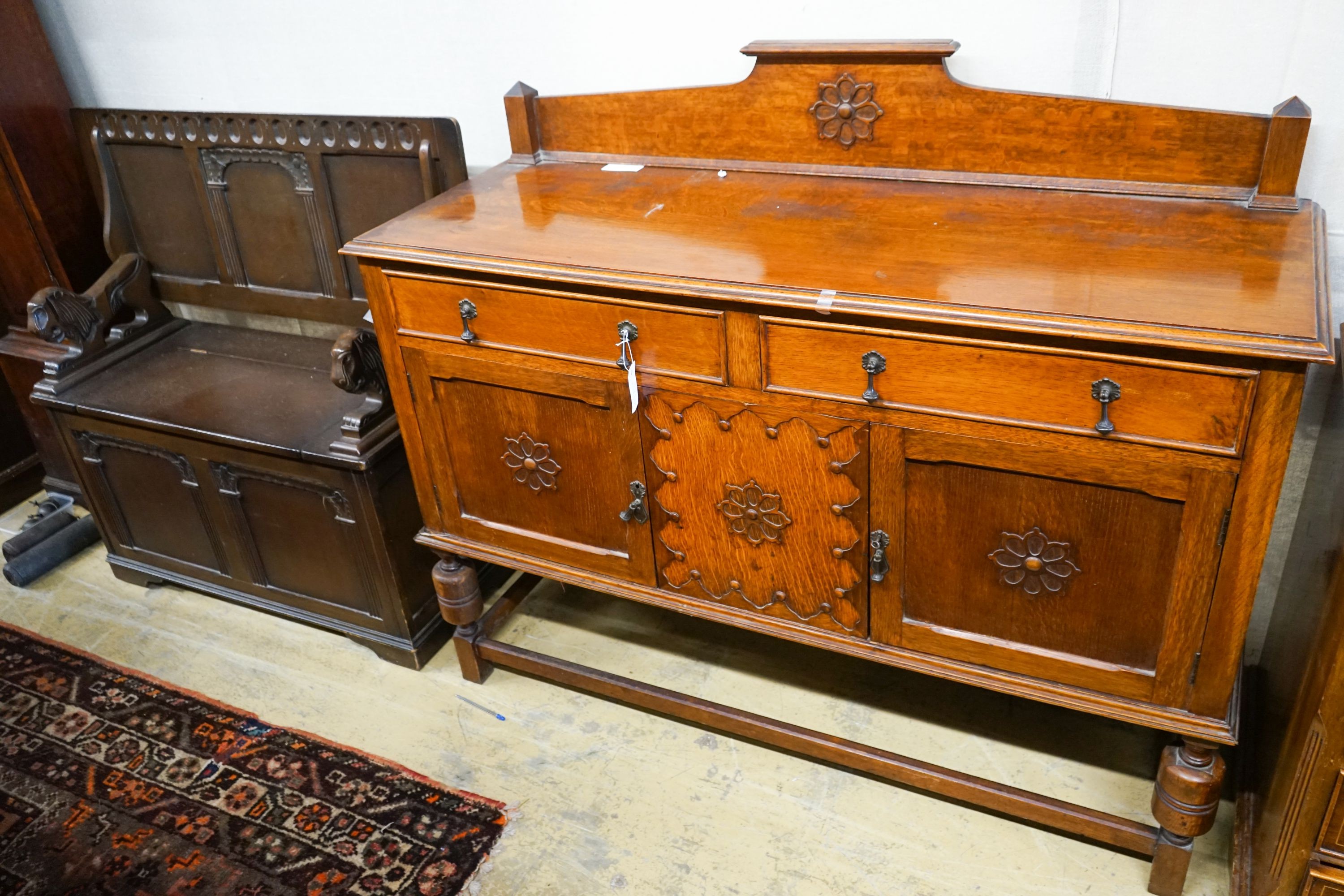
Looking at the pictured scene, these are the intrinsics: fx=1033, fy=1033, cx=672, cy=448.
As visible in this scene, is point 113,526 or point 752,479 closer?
point 752,479

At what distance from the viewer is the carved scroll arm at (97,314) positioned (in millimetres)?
2934

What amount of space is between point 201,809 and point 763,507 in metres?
1.52

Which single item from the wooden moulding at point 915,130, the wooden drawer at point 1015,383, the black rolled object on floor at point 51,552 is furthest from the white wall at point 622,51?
the black rolled object on floor at point 51,552

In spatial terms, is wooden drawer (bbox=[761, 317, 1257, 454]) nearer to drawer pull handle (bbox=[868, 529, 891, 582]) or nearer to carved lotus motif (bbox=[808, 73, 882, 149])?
drawer pull handle (bbox=[868, 529, 891, 582])

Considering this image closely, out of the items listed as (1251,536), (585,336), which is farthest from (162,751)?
(1251,536)

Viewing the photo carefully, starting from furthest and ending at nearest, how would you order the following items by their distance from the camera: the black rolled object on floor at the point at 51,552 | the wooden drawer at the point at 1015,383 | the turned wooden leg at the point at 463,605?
the black rolled object on floor at the point at 51,552, the turned wooden leg at the point at 463,605, the wooden drawer at the point at 1015,383

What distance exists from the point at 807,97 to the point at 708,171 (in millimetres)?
273

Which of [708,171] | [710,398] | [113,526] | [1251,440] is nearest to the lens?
[1251,440]

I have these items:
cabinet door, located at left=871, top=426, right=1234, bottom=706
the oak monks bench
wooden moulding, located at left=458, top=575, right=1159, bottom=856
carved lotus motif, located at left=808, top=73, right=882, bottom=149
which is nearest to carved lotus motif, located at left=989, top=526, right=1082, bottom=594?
cabinet door, located at left=871, top=426, right=1234, bottom=706

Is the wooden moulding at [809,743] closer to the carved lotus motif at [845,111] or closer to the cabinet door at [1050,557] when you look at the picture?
the cabinet door at [1050,557]

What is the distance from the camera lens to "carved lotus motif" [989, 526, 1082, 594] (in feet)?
5.77

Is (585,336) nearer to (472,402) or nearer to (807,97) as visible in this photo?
(472,402)

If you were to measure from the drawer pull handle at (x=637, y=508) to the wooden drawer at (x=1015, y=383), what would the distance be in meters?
0.39

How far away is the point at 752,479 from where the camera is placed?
76.9 inches
